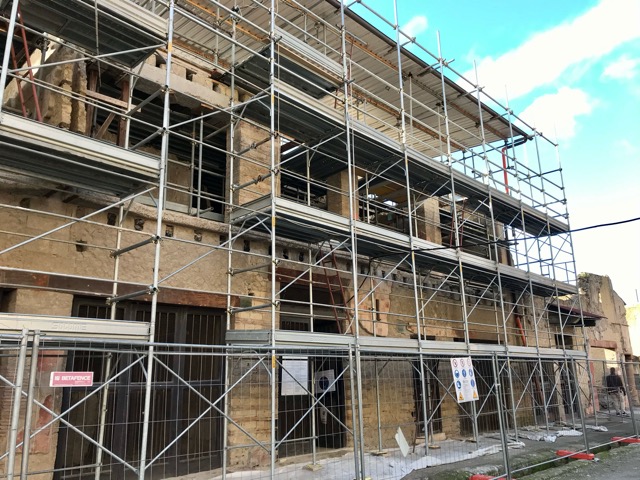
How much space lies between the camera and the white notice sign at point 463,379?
335 inches

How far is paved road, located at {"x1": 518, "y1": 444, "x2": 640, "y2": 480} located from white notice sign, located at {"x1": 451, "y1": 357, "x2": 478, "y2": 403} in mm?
1573

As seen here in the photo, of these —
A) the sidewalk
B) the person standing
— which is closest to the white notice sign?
the sidewalk

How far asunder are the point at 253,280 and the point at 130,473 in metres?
3.55

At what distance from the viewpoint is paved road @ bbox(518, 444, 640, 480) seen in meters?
8.40

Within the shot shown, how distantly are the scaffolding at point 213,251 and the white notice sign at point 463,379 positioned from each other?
44cm

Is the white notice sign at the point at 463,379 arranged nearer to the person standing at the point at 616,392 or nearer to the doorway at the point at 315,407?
the doorway at the point at 315,407

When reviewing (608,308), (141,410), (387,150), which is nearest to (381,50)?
(387,150)

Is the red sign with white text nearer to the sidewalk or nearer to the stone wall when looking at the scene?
the stone wall

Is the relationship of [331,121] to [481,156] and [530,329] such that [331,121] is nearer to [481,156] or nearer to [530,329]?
[481,156]

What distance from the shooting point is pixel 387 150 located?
10836 mm

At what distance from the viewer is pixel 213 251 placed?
8.66 meters

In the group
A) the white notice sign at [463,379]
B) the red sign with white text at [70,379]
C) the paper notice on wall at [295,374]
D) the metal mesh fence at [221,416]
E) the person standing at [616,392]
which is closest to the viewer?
the red sign with white text at [70,379]

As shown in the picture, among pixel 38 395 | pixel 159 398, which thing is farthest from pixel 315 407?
pixel 38 395

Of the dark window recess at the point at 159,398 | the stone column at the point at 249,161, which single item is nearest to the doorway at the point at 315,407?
the dark window recess at the point at 159,398
